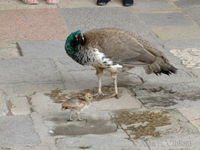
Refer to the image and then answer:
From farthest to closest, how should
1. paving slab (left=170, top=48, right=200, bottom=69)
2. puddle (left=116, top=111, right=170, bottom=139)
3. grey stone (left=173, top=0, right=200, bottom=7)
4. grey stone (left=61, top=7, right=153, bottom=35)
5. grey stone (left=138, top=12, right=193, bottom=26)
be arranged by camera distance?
grey stone (left=173, top=0, right=200, bottom=7) → grey stone (left=138, top=12, right=193, bottom=26) → grey stone (left=61, top=7, right=153, bottom=35) → paving slab (left=170, top=48, right=200, bottom=69) → puddle (left=116, top=111, right=170, bottom=139)

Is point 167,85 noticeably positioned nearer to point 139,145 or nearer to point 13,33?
point 139,145

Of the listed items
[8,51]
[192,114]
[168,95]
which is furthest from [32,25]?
[192,114]

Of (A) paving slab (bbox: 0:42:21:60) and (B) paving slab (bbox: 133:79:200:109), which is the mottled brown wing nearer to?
(B) paving slab (bbox: 133:79:200:109)

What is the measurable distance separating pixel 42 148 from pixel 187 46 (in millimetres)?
3578

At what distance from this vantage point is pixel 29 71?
6.06 meters

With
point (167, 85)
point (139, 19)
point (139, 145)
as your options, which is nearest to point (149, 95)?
point (167, 85)

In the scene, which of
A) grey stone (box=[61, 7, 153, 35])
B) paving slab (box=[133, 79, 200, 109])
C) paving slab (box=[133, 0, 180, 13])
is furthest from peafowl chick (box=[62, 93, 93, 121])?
paving slab (box=[133, 0, 180, 13])

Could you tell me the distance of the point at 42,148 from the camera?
4191mm

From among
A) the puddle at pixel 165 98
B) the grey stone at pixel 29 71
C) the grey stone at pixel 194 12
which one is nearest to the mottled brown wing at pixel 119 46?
the puddle at pixel 165 98

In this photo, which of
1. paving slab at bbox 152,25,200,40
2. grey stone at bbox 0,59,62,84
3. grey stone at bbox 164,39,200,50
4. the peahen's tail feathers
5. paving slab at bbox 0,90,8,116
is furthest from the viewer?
paving slab at bbox 152,25,200,40

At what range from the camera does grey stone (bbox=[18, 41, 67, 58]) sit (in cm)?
658

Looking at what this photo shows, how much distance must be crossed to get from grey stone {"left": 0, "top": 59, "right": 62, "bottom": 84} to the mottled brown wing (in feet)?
3.15

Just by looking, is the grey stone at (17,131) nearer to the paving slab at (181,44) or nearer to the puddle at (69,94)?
the puddle at (69,94)

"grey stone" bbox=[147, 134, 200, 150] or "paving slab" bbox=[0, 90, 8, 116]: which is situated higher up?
"paving slab" bbox=[0, 90, 8, 116]
